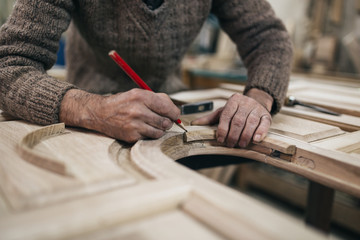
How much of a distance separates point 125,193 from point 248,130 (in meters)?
0.45

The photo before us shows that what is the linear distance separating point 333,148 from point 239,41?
0.70 meters

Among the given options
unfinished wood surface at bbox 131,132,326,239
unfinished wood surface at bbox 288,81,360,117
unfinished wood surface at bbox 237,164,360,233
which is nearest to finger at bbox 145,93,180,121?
unfinished wood surface at bbox 131,132,326,239

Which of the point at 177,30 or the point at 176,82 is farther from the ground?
the point at 177,30

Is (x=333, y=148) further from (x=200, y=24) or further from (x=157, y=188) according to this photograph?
(x=200, y=24)

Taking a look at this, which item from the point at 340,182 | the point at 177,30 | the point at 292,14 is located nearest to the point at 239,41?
the point at 177,30

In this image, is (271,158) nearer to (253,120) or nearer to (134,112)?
(253,120)

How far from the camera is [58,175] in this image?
19.1 inches

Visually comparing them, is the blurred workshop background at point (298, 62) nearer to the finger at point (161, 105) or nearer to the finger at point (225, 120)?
the finger at point (225, 120)

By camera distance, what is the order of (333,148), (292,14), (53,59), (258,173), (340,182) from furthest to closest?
1. (292,14)
2. (258,173)
3. (53,59)
4. (333,148)
5. (340,182)

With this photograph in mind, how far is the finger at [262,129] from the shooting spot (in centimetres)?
77

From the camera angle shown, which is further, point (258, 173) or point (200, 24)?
point (258, 173)

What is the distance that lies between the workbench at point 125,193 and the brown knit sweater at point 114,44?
151mm

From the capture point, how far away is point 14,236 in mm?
343

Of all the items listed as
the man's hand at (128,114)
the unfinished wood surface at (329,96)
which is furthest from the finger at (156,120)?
the unfinished wood surface at (329,96)
